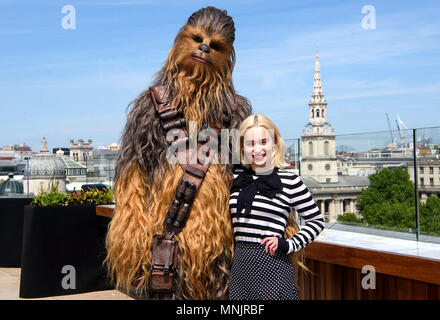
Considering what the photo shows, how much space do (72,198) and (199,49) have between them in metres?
3.56

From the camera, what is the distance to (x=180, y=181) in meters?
3.01

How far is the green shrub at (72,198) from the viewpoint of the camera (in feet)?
19.6

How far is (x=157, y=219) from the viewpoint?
300cm

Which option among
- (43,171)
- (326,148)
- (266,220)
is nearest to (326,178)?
(326,148)

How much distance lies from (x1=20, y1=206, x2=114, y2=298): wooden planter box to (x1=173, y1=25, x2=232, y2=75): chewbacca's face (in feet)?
9.84

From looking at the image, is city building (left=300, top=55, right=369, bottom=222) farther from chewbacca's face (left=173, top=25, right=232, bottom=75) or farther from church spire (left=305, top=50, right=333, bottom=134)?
church spire (left=305, top=50, right=333, bottom=134)

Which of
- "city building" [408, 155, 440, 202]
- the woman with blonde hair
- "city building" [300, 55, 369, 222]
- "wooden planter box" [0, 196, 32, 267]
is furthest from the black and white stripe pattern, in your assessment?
"wooden planter box" [0, 196, 32, 267]

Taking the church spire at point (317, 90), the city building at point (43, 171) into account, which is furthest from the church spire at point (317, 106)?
the city building at point (43, 171)

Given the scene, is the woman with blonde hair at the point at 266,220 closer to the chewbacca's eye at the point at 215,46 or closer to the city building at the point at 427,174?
the chewbacca's eye at the point at 215,46

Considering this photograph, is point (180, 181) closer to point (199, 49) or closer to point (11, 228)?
point (199, 49)

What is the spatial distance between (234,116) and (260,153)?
0.46 meters

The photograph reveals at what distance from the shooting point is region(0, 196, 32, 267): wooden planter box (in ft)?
25.3
